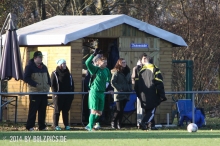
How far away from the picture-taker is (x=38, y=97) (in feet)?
58.8

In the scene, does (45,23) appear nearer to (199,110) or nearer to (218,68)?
(199,110)

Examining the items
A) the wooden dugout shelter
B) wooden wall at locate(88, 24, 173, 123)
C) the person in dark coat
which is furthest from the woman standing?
wooden wall at locate(88, 24, 173, 123)

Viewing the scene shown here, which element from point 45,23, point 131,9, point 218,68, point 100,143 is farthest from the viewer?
point 131,9

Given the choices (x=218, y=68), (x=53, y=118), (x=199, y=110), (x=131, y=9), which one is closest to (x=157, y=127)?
(x=199, y=110)

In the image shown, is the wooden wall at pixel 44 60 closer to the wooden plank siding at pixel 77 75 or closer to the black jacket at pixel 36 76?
the wooden plank siding at pixel 77 75

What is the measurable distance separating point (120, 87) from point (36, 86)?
218 centimetres

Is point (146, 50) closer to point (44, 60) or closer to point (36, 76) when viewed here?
point (44, 60)

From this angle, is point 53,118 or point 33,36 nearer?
point 53,118

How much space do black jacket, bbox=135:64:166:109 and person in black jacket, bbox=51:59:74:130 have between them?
1887mm

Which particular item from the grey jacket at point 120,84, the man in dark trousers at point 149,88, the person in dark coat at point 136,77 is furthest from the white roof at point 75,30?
the man in dark trousers at point 149,88

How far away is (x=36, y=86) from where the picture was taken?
1802 cm

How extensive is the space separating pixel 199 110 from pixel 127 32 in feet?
9.28

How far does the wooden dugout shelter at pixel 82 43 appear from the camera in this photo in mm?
19578

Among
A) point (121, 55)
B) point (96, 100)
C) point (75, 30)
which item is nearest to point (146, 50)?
point (121, 55)
